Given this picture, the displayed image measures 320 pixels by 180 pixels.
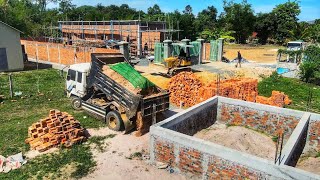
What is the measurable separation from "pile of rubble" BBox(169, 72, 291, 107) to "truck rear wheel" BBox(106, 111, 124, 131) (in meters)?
4.40

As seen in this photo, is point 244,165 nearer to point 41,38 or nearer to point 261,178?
point 261,178

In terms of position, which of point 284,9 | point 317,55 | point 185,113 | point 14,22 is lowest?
point 185,113

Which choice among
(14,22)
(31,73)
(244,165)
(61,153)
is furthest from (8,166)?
(14,22)

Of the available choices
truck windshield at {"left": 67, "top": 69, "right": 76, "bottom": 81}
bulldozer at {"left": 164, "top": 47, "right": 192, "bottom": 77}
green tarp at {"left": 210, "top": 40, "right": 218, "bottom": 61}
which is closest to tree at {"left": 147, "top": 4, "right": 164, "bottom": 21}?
green tarp at {"left": 210, "top": 40, "right": 218, "bottom": 61}

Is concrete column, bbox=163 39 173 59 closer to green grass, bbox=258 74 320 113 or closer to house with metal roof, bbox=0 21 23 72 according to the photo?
green grass, bbox=258 74 320 113

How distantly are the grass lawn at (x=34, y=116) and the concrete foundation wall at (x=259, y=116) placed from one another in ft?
16.7

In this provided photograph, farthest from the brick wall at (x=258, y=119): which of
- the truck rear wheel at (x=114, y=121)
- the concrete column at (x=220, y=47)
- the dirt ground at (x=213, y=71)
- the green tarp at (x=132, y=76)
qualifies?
the concrete column at (x=220, y=47)

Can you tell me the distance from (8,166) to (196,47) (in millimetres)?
20893

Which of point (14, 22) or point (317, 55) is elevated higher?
point (14, 22)

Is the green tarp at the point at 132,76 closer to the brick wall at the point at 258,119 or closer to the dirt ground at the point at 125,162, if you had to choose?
the dirt ground at the point at 125,162

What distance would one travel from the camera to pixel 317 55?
20.8m

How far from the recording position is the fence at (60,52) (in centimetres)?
2355

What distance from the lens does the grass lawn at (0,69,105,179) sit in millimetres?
8586

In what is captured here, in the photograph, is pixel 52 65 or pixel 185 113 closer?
pixel 185 113
